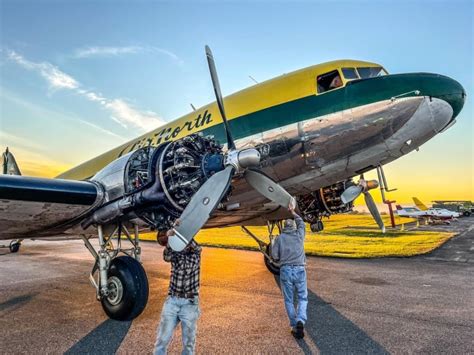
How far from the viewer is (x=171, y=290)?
4.09m

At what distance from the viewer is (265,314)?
671 centimetres

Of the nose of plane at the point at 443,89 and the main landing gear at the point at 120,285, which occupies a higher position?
the nose of plane at the point at 443,89

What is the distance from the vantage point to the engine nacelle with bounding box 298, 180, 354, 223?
31.9 ft

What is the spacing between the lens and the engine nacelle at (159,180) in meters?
5.81

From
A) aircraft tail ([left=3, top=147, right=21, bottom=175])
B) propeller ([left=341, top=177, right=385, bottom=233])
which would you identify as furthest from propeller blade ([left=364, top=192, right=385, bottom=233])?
aircraft tail ([left=3, top=147, right=21, bottom=175])

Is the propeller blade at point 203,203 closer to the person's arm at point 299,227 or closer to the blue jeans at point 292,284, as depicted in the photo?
the person's arm at point 299,227

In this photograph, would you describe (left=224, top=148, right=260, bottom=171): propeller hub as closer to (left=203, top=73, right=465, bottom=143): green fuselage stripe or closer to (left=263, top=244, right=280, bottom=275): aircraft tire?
(left=203, top=73, right=465, bottom=143): green fuselage stripe

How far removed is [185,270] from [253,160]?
2.13 m

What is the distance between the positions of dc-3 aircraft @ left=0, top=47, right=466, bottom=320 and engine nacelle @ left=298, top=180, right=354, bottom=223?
6.31 feet

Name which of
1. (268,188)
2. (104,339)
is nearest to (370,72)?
(268,188)

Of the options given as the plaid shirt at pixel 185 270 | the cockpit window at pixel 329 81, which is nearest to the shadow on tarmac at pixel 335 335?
the plaid shirt at pixel 185 270

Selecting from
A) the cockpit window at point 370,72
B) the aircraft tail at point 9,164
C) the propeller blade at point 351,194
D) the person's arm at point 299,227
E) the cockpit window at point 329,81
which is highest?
the cockpit window at point 370,72

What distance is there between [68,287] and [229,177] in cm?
740

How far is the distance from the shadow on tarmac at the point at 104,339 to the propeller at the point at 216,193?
6.95 ft
